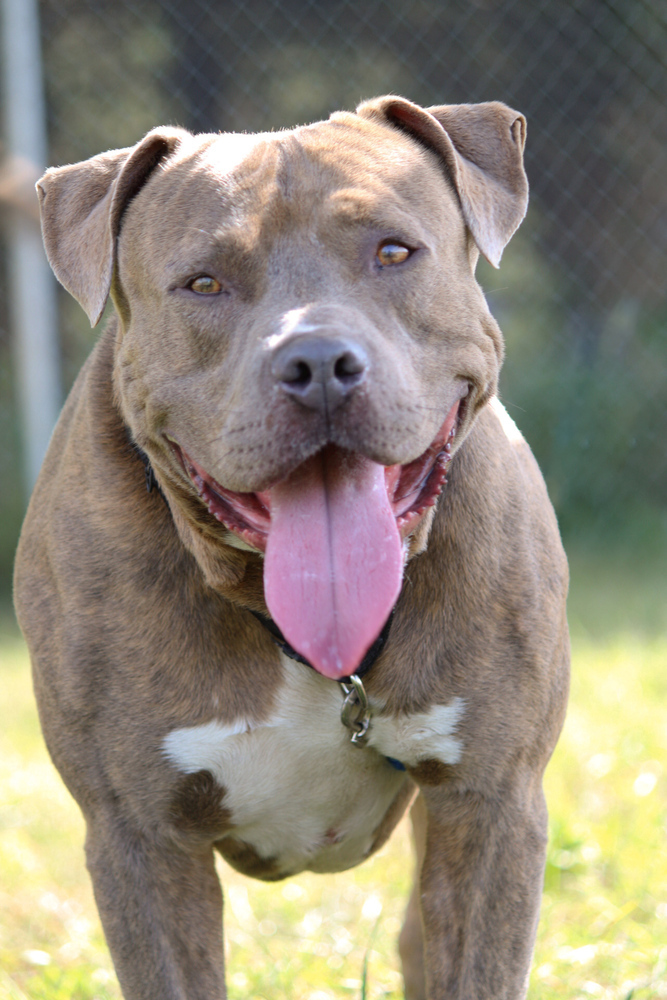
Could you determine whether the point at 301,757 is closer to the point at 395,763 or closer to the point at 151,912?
the point at 395,763

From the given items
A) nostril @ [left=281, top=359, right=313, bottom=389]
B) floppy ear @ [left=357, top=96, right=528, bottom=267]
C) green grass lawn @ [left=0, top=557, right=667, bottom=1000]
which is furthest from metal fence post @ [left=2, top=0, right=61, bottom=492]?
nostril @ [left=281, top=359, right=313, bottom=389]

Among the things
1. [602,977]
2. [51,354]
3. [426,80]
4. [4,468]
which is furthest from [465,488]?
[426,80]

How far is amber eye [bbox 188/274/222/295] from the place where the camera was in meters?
2.13

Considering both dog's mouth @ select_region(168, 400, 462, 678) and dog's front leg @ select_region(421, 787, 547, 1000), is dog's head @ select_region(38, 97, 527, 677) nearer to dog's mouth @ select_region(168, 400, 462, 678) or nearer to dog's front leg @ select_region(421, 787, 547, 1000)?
dog's mouth @ select_region(168, 400, 462, 678)

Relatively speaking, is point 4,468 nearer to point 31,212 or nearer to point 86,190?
point 31,212

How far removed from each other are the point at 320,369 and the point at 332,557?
317 mm

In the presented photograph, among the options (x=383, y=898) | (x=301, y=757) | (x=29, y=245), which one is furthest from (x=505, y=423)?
(x=29, y=245)

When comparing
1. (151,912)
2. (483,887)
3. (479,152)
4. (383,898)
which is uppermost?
(479,152)

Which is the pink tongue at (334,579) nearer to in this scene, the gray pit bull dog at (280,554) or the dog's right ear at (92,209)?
the gray pit bull dog at (280,554)

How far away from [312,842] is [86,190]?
4.60 feet

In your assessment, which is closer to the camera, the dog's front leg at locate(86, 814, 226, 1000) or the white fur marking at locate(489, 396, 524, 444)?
the dog's front leg at locate(86, 814, 226, 1000)

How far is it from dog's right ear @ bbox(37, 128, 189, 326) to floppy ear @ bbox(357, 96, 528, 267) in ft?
1.47

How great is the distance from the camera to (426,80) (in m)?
7.38

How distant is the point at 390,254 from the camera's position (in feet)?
6.98
